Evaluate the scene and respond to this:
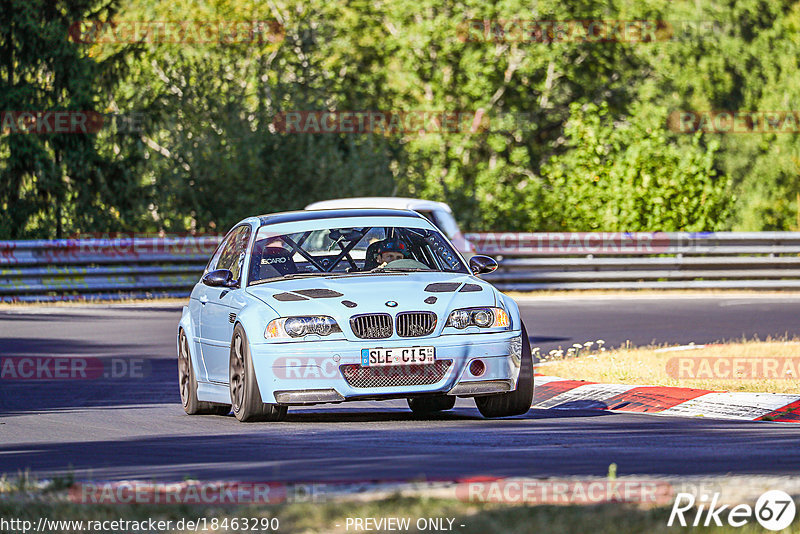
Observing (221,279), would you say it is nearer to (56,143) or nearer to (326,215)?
(326,215)

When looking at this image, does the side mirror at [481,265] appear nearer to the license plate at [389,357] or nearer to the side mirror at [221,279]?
the license plate at [389,357]

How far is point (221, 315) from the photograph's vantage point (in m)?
11.9

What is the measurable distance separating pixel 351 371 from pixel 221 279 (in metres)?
1.60

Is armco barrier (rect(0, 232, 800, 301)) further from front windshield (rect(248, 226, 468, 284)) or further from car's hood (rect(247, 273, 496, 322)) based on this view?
car's hood (rect(247, 273, 496, 322))

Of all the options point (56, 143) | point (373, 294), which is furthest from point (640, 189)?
point (373, 294)

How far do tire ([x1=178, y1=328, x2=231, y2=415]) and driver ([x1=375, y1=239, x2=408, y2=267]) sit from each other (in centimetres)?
157

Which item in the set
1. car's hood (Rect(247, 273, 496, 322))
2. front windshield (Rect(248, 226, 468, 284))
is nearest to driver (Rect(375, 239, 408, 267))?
front windshield (Rect(248, 226, 468, 284))

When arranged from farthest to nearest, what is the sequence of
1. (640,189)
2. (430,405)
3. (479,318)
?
(640,189) < (430,405) < (479,318)

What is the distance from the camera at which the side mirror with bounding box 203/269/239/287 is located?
12.0 meters

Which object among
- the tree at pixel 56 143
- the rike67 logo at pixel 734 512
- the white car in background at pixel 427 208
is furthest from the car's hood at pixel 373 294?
the tree at pixel 56 143

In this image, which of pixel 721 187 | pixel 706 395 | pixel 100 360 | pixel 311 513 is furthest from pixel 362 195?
pixel 311 513

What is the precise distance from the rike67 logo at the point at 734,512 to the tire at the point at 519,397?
4.49 meters

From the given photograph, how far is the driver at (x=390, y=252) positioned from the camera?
12.0 meters

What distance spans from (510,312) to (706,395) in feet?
6.89
